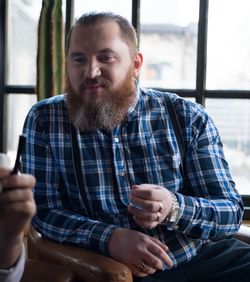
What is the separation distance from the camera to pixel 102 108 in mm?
1612

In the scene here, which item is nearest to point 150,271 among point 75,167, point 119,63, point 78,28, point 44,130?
point 75,167

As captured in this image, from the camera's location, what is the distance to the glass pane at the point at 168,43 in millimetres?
2719

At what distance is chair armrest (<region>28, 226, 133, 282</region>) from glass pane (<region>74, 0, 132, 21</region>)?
65.2 inches

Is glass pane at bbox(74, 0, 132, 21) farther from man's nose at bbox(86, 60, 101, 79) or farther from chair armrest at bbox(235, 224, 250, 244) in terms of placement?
chair armrest at bbox(235, 224, 250, 244)

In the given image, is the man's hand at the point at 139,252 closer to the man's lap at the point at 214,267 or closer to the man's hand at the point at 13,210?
the man's lap at the point at 214,267

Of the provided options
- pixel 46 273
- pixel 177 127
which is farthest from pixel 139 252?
pixel 177 127

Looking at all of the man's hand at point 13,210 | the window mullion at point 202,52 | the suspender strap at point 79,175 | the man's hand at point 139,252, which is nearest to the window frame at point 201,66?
the window mullion at point 202,52

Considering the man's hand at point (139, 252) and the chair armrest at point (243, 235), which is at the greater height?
the man's hand at point (139, 252)

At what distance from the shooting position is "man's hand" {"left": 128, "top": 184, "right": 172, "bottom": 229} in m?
1.31

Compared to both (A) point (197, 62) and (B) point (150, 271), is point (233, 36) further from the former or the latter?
(B) point (150, 271)

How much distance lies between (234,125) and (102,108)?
4.51 ft

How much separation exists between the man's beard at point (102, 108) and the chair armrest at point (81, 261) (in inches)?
17.5

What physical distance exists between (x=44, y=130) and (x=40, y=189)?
0.22m

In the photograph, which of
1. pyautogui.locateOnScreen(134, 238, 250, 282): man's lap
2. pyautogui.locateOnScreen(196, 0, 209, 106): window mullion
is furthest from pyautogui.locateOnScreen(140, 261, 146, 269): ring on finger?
pyautogui.locateOnScreen(196, 0, 209, 106): window mullion
